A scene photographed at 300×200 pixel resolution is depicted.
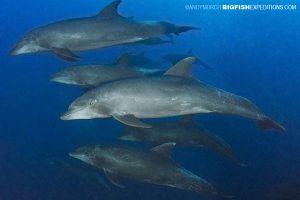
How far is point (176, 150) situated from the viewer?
15.7 meters

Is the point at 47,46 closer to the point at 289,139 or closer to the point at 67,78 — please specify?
the point at 67,78

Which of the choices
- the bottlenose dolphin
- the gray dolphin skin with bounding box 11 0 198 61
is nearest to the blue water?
the bottlenose dolphin

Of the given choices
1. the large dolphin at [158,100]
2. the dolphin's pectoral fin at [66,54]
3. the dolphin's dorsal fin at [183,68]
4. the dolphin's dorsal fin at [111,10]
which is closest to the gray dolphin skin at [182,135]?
the large dolphin at [158,100]

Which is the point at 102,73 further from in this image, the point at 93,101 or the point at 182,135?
the point at 182,135

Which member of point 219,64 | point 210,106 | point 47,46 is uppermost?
point 47,46

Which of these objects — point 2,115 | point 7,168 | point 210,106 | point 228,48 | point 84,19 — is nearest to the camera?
point 210,106

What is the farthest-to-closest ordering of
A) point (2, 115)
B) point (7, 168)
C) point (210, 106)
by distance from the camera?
point (2, 115) → point (7, 168) → point (210, 106)

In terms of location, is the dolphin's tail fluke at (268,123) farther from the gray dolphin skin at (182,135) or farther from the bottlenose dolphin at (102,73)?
the bottlenose dolphin at (102,73)

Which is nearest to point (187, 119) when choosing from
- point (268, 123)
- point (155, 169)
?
point (155, 169)

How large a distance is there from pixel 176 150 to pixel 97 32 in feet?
25.9

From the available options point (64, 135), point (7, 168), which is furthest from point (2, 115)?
point (7, 168)

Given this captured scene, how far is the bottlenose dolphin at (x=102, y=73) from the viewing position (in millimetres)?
9172

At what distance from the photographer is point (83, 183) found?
14.3m

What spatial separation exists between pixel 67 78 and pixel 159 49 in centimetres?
3520
